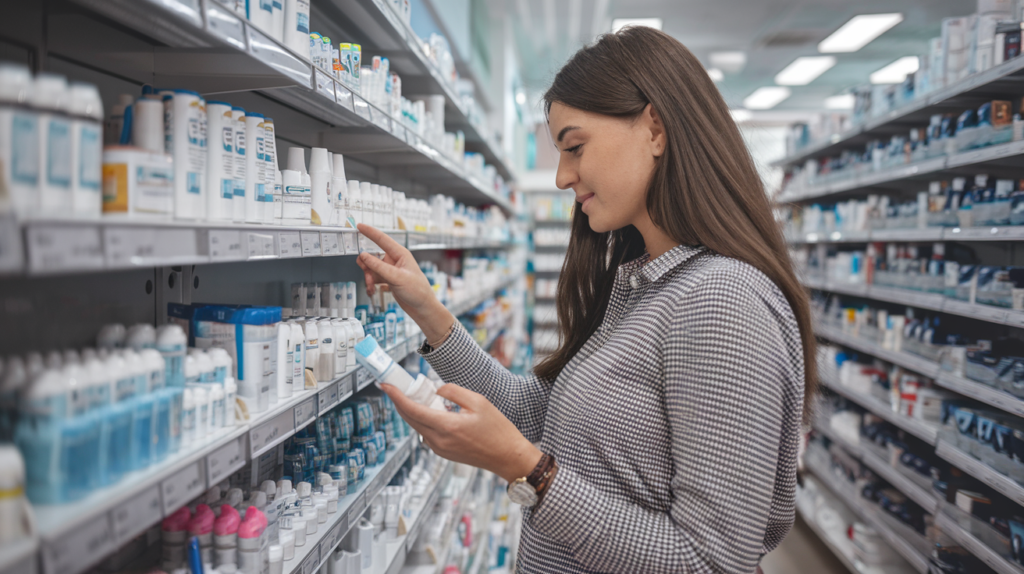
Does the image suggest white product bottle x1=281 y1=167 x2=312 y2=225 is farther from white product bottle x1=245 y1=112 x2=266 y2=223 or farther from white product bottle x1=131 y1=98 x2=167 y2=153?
white product bottle x1=131 y1=98 x2=167 y2=153

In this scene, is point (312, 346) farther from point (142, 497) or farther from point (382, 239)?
point (142, 497)

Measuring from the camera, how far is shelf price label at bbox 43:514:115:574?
64 cm

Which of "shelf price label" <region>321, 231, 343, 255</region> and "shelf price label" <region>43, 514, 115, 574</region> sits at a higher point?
"shelf price label" <region>321, 231, 343, 255</region>

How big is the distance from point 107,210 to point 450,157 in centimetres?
218

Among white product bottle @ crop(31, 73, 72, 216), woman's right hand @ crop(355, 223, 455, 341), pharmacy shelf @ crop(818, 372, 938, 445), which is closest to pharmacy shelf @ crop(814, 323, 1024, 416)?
pharmacy shelf @ crop(818, 372, 938, 445)

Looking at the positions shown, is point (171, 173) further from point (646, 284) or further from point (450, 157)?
point (450, 157)

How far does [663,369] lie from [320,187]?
886 millimetres

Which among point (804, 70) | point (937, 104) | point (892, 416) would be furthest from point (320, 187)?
point (804, 70)

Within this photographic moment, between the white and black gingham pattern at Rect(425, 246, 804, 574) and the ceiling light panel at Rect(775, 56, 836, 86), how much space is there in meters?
8.08

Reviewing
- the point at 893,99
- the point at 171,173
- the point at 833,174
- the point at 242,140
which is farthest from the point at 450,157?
the point at 833,174

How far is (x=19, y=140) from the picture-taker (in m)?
0.67

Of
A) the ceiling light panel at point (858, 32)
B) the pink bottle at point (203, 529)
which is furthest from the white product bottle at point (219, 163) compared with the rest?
the ceiling light panel at point (858, 32)

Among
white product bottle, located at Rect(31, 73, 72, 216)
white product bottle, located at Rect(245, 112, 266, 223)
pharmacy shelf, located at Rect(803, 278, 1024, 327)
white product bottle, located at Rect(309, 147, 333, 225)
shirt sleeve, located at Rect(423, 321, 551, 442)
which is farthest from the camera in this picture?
pharmacy shelf, located at Rect(803, 278, 1024, 327)

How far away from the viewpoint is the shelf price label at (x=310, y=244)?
1257mm
